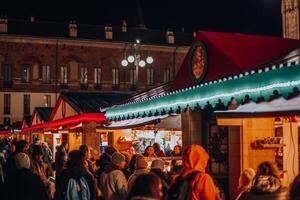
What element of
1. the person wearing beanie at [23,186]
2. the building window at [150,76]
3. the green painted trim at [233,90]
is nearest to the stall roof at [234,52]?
the green painted trim at [233,90]

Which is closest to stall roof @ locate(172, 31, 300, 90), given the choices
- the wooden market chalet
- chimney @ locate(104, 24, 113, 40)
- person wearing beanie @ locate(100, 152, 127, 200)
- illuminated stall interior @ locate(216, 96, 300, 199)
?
the wooden market chalet

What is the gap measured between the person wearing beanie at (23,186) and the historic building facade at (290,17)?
76.2ft

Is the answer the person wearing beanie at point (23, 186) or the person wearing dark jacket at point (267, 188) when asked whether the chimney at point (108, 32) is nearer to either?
the person wearing beanie at point (23, 186)

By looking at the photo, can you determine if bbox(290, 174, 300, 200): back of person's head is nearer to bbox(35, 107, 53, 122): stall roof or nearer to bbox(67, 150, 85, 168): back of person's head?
bbox(67, 150, 85, 168): back of person's head

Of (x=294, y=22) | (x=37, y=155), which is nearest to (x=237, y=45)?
(x=37, y=155)

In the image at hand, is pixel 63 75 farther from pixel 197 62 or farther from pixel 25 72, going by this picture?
pixel 197 62

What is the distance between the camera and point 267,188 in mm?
5656

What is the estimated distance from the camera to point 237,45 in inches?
392

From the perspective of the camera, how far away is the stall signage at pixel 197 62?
33.3ft

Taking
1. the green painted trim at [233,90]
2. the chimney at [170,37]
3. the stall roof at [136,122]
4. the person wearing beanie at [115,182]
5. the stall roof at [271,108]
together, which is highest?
the chimney at [170,37]

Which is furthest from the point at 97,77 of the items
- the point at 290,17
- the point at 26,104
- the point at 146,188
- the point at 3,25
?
the point at 146,188

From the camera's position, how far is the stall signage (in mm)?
10156

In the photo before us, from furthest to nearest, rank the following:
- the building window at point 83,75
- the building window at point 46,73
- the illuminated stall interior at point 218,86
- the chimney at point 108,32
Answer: the chimney at point 108,32, the building window at point 83,75, the building window at point 46,73, the illuminated stall interior at point 218,86

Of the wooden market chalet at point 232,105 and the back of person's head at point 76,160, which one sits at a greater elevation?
the wooden market chalet at point 232,105
